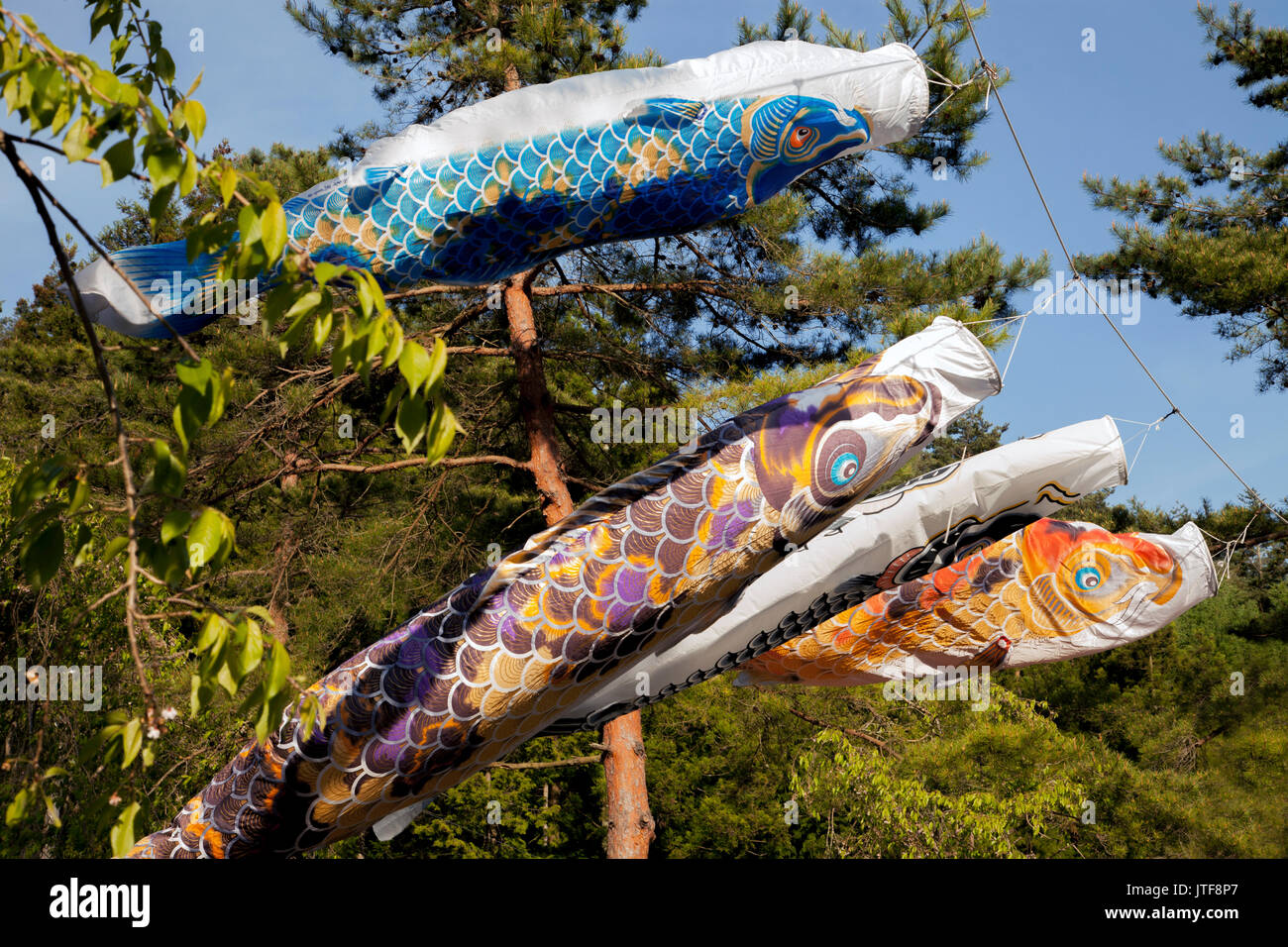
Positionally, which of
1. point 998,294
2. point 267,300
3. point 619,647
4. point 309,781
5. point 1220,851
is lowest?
point 1220,851

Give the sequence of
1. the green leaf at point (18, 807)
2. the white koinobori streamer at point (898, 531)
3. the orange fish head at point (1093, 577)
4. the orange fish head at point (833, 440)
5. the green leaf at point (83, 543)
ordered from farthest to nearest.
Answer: the orange fish head at point (1093, 577) < the white koinobori streamer at point (898, 531) < the orange fish head at point (833, 440) < the green leaf at point (83, 543) < the green leaf at point (18, 807)

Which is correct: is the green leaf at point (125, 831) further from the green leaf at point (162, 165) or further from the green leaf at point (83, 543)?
the green leaf at point (162, 165)

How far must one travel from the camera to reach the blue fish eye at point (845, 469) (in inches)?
121

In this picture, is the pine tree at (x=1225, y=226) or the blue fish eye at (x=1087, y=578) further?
the pine tree at (x=1225, y=226)

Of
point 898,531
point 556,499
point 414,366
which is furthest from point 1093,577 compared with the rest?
point 556,499

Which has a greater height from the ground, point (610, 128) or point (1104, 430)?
point (610, 128)

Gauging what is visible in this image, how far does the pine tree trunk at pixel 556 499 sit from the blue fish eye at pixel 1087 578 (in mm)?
5017

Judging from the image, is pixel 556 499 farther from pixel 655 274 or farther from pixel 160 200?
pixel 160 200

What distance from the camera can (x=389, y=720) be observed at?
9.33 feet

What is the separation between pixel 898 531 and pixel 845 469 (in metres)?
0.66

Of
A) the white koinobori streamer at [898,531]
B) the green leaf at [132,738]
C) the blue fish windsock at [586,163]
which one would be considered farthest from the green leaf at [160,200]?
the white koinobori streamer at [898,531]

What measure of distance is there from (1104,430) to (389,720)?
105 inches
